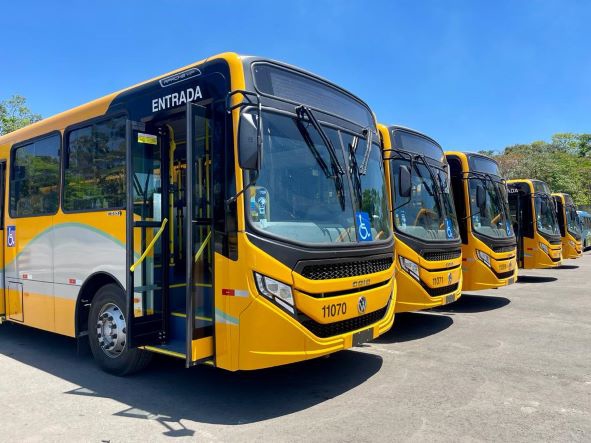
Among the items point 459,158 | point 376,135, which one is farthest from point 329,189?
point 459,158

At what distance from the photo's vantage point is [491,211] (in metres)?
10.4

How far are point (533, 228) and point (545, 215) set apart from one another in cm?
99

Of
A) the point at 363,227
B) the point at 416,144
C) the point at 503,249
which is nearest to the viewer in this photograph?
the point at 363,227

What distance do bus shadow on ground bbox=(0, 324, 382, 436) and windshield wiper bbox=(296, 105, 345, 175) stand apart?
7.81ft

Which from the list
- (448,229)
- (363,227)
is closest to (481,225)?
(448,229)

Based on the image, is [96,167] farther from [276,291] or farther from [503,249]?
[503,249]

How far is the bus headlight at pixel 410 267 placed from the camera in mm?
7512

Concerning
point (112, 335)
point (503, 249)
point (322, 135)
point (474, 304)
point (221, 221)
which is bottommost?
point (474, 304)

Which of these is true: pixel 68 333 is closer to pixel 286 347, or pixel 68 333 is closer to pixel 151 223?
pixel 151 223

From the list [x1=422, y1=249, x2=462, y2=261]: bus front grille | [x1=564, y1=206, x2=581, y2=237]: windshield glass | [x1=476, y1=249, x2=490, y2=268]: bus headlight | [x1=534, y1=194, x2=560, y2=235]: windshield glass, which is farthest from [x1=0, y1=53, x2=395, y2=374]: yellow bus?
[x1=564, y1=206, x2=581, y2=237]: windshield glass

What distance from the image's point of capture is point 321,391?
17.4 ft

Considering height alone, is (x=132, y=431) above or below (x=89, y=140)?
below

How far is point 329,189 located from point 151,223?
1.94m

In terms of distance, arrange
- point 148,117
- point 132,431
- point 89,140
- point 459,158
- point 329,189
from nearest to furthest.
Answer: point 132,431, point 329,189, point 148,117, point 89,140, point 459,158
